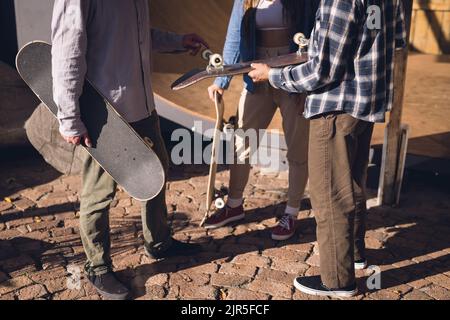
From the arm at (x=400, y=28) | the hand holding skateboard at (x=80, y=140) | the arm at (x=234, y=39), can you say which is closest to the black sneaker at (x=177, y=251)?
the hand holding skateboard at (x=80, y=140)

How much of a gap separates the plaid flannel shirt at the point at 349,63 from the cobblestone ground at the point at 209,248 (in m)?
1.24

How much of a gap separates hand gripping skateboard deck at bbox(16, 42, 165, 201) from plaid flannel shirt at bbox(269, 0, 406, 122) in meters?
0.91

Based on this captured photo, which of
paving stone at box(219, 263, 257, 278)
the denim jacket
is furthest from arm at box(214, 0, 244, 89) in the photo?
paving stone at box(219, 263, 257, 278)

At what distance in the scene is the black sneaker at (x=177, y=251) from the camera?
4211mm

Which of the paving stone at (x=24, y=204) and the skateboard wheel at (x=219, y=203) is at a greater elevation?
the skateboard wheel at (x=219, y=203)

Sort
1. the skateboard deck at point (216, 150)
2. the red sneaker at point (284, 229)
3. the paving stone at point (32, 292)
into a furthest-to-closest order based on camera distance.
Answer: the red sneaker at point (284, 229), the skateboard deck at point (216, 150), the paving stone at point (32, 292)

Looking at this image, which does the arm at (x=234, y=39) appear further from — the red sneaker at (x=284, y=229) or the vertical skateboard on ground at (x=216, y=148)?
the red sneaker at (x=284, y=229)

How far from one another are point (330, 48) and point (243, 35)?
1.13m

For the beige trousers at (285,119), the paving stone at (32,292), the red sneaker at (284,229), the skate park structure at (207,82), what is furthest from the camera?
the skate park structure at (207,82)

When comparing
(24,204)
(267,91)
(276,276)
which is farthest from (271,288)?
(24,204)

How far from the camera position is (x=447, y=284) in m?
3.94

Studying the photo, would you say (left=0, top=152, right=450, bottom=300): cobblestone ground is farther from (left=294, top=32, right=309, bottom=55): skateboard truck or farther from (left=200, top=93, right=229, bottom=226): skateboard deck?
(left=294, top=32, right=309, bottom=55): skateboard truck

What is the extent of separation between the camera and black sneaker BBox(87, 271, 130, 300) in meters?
3.74
